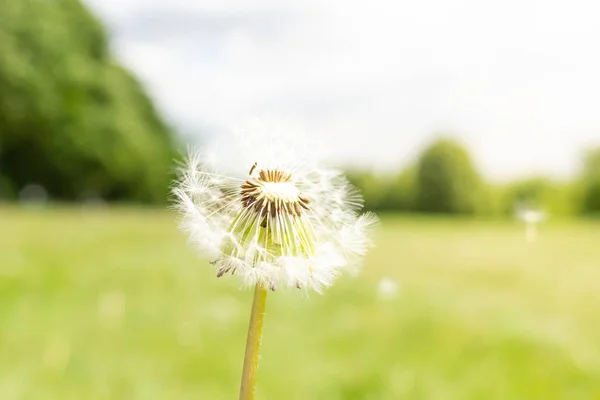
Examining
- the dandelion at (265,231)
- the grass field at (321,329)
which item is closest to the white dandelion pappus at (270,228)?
the dandelion at (265,231)

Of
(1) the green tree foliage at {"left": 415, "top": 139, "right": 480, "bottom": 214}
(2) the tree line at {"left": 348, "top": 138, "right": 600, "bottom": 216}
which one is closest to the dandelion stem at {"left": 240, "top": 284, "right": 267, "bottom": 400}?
(2) the tree line at {"left": 348, "top": 138, "right": 600, "bottom": 216}

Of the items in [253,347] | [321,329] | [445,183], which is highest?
[253,347]

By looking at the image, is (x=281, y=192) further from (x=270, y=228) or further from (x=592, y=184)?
A: (x=592, y=184)

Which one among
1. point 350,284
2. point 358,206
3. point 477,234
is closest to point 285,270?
point 358,206

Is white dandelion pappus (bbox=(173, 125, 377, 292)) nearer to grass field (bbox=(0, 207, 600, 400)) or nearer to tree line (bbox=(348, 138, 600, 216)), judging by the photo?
grass field (bbox=(0, 207, 600, 400))

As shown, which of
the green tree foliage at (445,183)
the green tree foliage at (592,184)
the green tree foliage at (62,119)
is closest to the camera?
the green tree foliage at (592,184)

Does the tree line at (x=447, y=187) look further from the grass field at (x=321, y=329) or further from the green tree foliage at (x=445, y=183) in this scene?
the grass field at (x=321, y=329)

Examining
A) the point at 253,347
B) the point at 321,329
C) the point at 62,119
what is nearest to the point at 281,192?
the point at 253,347
